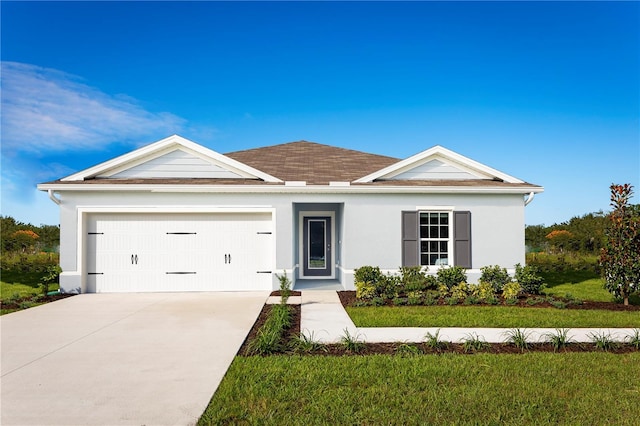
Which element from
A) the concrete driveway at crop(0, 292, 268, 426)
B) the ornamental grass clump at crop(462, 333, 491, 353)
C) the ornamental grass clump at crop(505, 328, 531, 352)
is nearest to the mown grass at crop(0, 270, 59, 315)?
the concrete driveway at crop(0, 292, 268, 426)

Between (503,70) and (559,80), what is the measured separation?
97.5 inches

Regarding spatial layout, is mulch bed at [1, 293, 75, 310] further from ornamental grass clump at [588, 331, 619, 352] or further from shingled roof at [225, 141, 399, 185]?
ornamental grass clump at [588, 331, 619, 352]

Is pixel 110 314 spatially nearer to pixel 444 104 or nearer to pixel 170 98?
pixel 170 98

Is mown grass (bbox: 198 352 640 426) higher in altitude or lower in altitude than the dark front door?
lower

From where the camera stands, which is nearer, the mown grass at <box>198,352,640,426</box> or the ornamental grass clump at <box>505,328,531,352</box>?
the mown grass at <box>198,352,640,426</box>

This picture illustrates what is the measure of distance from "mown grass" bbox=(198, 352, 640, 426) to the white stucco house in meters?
6.91

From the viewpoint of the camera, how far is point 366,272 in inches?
448

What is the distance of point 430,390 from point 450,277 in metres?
7.56

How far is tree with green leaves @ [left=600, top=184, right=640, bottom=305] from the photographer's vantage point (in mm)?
10180

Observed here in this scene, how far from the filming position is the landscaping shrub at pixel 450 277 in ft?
38.5

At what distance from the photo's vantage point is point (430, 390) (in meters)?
4.60

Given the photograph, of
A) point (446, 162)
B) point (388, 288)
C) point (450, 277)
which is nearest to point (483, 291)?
point (450, 277)

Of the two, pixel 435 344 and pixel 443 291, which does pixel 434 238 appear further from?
pixel 435 344

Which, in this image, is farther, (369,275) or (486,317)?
(369,275)
